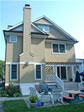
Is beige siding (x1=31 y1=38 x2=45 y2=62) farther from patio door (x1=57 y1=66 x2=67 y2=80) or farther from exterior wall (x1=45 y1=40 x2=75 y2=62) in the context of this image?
patio door (x1=57 y1=66 x2=67 y2=80)

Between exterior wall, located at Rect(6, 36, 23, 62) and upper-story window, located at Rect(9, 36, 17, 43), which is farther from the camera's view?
upper-story window, located at Rect(9, 36, 17, 43)

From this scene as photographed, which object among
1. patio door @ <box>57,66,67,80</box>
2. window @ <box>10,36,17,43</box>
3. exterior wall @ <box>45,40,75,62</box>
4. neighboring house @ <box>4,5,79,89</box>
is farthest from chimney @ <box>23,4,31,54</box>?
patio door @ <box>57,66,67,80</box>

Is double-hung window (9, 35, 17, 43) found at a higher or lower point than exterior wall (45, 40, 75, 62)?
higher

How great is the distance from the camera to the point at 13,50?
16.4 m

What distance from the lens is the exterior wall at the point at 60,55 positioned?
18766 millimetres

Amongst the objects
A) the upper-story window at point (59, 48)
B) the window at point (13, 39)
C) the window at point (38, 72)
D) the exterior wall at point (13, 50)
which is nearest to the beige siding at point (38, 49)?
the window at point (38, 72)

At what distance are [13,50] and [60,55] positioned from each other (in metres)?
7.42

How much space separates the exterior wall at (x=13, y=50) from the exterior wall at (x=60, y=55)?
433cm

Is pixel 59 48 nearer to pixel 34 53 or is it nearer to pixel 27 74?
pixel 34 53

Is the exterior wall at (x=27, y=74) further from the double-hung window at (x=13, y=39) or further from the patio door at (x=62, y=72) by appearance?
the patio door at (x=62, y=72)

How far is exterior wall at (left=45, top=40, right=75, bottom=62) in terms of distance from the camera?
61.6 feet

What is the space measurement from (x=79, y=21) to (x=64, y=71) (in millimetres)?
8283

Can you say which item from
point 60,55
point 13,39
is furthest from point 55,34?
point 13,39

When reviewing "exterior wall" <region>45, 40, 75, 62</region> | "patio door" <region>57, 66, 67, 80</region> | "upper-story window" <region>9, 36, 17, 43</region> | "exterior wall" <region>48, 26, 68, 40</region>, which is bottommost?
"patio door" <region>57, 66, 67, 80</region>
